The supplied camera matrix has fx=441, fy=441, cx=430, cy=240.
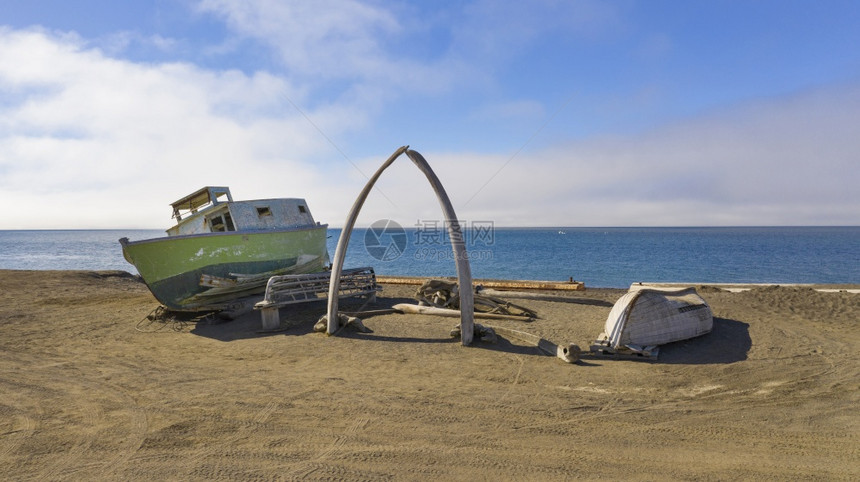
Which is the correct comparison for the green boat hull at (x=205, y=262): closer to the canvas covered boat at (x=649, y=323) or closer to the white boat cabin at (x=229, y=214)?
the white boat cabin at (x=229, y=214)

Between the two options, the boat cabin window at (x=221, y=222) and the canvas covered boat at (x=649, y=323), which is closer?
the canvas covered boat at (x=649, y=323)

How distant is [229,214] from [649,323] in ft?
41.1

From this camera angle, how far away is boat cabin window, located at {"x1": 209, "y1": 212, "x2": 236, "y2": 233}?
14.4 m

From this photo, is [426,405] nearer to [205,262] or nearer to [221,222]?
[205,262]

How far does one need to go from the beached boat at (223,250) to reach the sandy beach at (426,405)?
170 centimetres

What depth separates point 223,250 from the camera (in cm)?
1289

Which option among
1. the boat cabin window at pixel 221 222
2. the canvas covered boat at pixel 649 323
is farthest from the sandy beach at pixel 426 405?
the boat cabin window at pixel 221 222

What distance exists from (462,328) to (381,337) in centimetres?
194

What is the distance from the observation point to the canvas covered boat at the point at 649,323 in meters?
8.55

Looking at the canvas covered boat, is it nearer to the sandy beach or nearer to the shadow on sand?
the shadow on sand

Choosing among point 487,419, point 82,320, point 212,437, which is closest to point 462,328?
point 487,419

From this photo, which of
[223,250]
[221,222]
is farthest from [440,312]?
[221,222]

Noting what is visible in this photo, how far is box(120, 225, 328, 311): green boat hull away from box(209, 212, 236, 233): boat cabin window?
4.11 ft

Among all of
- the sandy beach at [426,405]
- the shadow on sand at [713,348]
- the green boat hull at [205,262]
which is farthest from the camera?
the green boat hull at [205,262]
